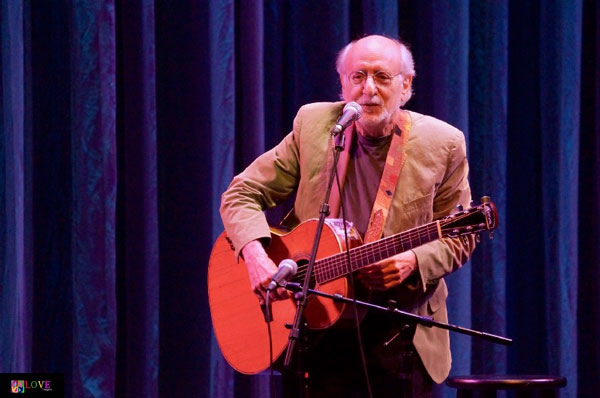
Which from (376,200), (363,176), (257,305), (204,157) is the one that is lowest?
(257,305)

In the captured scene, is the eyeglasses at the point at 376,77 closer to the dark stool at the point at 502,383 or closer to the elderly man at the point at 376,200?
the elderly man at the point at 376,200

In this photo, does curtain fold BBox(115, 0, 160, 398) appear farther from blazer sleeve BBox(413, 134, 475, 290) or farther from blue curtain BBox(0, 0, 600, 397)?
blazer sleeve BBox(413, 134, 475, 290)

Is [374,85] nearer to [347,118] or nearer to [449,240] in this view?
[347,118]

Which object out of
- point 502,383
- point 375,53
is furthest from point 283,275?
point 502,383

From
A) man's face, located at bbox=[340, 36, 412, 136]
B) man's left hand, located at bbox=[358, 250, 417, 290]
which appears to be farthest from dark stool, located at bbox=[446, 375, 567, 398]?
man's face, located at bbox=[340, 36, 412, 136]

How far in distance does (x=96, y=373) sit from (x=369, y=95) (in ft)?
5.37

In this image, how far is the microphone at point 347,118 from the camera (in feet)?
8.32

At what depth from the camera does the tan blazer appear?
279cm

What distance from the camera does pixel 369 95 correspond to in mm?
2902

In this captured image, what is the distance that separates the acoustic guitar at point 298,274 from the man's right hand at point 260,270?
0.08 m

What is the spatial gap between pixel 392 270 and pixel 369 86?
0.64 meters

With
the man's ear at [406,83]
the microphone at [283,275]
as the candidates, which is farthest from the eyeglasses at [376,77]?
the microphone at [283,275]

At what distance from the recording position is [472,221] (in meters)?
2.56

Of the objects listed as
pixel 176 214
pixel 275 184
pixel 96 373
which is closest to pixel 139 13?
pixel 176 214
